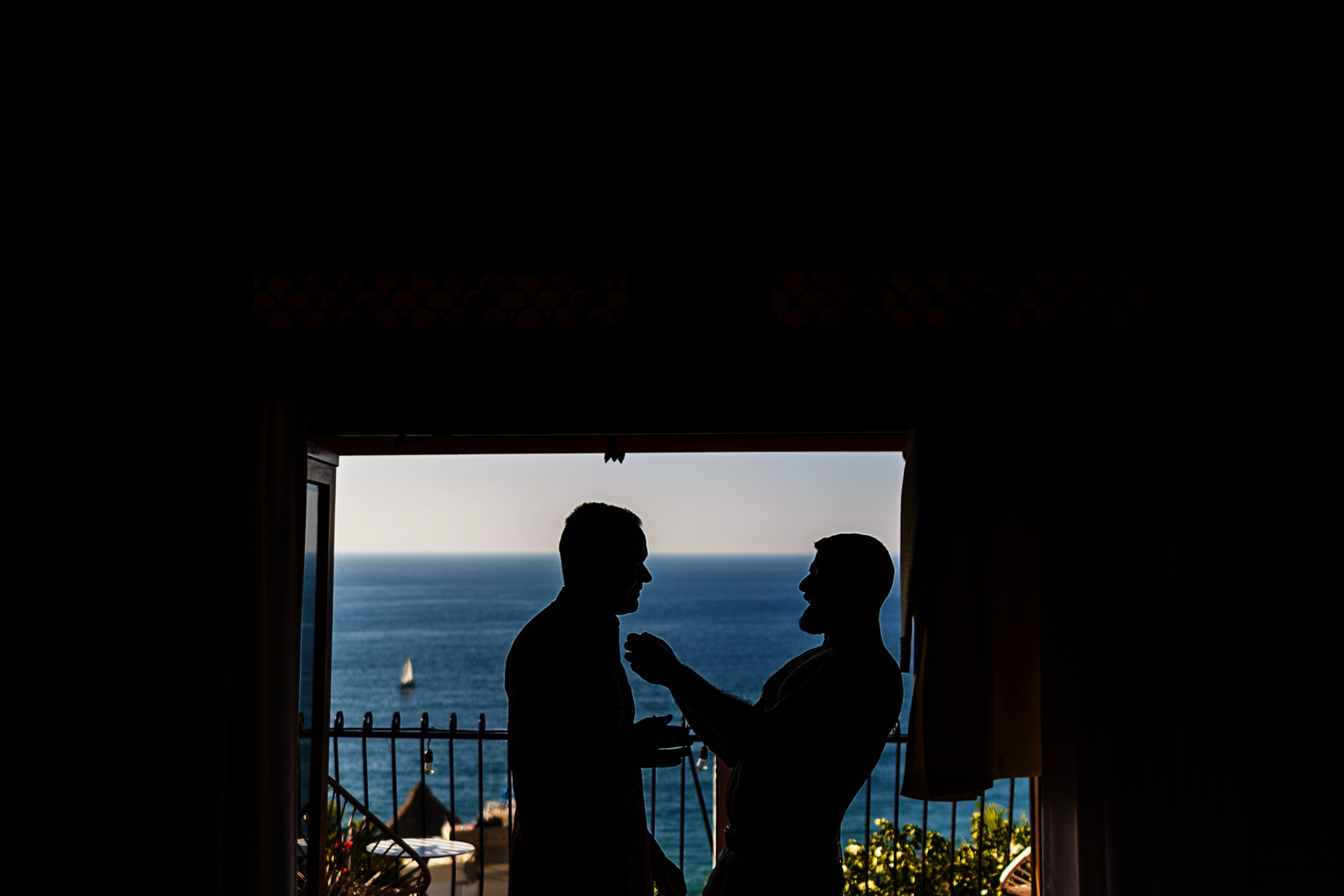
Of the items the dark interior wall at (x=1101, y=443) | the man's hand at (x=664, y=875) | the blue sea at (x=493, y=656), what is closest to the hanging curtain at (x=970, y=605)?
the dark interior wall at (x=1101, y=443)

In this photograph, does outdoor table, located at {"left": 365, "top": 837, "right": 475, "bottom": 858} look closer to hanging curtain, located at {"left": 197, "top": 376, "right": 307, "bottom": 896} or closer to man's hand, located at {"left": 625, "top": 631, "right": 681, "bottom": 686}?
hanging curtain, located at {"left": 197, "top": 376, "right": 307, "bottom": 896}

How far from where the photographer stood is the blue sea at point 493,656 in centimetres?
2270

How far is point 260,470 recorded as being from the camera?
2455 mm

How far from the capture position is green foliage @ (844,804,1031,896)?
4.49 metres

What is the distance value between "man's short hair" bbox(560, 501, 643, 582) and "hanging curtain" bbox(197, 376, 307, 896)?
105 cm

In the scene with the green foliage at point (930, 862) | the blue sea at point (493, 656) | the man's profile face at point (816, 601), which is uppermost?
the man's profile face at point (816, 601)

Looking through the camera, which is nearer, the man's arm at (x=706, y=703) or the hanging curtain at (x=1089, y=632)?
the man's arm at (x=706, y=703)

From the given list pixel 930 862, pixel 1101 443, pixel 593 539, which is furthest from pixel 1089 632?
pixel 930 862

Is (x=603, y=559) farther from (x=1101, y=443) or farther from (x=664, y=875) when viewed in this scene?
(x=1101, y=443)

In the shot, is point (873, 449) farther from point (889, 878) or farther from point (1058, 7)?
point (889, 878)

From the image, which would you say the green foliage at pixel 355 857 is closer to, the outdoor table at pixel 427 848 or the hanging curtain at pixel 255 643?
the outdoor table at pixel 427 848

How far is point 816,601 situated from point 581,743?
1.86 feet

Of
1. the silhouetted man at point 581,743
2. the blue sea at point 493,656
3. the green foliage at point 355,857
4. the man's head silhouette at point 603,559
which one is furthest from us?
the blue sea at point 493,656

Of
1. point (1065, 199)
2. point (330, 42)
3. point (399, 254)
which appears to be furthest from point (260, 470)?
point (1065, 199)
